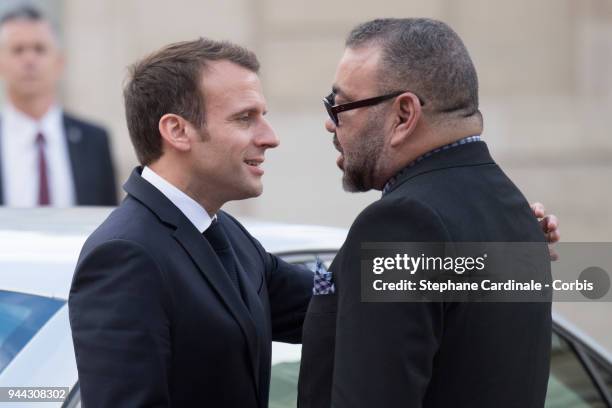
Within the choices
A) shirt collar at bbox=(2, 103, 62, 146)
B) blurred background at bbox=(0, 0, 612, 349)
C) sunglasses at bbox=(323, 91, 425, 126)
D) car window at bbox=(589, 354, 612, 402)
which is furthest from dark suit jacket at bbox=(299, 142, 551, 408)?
blurred background at bbox=(0, 0, 612, 349)

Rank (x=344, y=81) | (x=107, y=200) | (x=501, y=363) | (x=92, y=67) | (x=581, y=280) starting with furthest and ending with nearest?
(x=92, y=67) < (x=107, y=200) < (x=581, y=280) < (x=344, y=81) < (x=501, y=363)

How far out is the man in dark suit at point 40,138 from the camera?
5.91m

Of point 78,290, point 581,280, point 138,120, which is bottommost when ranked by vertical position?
point 581,280

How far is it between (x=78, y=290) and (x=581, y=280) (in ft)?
4.76

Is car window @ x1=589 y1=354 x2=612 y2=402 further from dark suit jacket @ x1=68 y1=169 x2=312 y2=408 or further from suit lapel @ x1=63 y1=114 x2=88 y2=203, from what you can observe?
suit lapel @ x1=63 y1=114 x2=88 y2=203

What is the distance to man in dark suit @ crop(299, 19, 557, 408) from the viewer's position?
2234 mm

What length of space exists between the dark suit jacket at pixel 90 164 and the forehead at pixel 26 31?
517 millimetres

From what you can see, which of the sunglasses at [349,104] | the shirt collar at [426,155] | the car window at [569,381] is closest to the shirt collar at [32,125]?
the car window at [569,381]

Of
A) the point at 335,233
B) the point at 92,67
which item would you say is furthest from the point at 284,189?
the point at 335,233

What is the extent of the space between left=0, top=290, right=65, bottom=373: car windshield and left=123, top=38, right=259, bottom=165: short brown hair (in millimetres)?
447

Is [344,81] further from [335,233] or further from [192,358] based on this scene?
[335,233]

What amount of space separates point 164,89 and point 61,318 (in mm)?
586

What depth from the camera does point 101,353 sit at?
2.32 m

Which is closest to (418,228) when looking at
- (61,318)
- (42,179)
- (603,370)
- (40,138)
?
(61,318)
